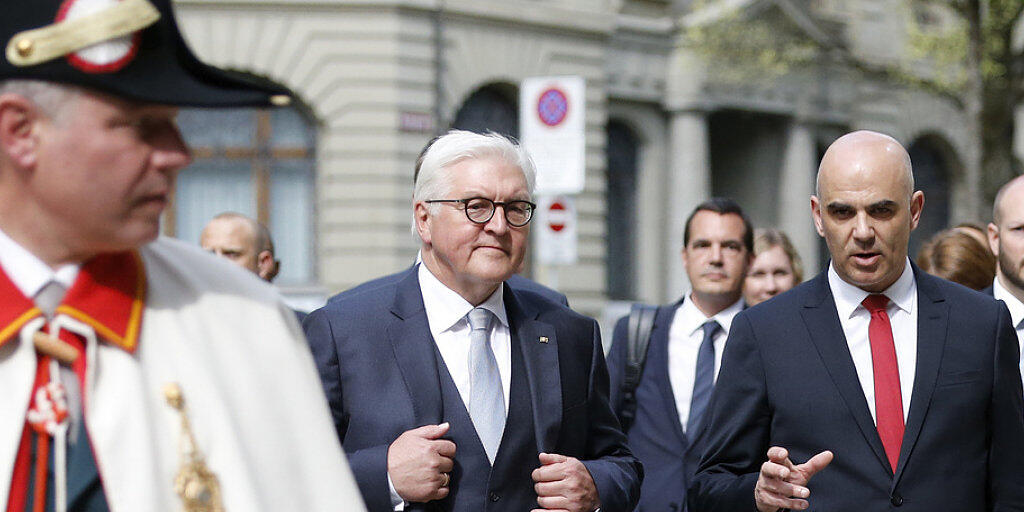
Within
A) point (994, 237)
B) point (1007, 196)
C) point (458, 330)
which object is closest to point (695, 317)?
point (994, 237)

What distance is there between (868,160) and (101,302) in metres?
2.71

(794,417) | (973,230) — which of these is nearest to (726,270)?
(973,230)

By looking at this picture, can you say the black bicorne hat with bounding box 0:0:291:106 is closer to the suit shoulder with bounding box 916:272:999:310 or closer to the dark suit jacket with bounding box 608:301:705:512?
the suit shoulder with bounding box 916:272:999:310

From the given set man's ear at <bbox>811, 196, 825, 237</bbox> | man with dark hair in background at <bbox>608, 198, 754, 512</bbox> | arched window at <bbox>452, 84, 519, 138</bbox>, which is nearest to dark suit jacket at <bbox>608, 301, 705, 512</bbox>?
man with dark hair in background at <bbox>608, 198, 754, 512</bbox>

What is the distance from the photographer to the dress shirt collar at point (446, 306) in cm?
429

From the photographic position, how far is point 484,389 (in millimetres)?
4172

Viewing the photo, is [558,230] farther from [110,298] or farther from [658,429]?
[110,298]

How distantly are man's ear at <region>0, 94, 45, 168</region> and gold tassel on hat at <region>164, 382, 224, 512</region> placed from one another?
0.44 metres

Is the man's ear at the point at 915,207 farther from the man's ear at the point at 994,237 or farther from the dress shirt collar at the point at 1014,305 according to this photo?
the man's ear at the point at 994,237

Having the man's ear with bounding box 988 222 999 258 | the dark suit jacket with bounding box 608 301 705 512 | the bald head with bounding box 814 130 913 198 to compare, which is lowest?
the dark suit jacket with bounding box 608 301 705 512

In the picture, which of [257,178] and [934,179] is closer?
[257,178]

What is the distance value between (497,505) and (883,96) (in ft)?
87.6

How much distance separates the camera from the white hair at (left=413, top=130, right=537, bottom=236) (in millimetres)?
4277

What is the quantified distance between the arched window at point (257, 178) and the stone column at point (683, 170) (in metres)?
7.12
